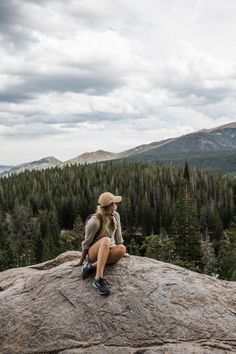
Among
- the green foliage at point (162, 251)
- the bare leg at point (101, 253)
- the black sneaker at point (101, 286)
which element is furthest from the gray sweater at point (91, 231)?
the green foliage at point (162, 251)

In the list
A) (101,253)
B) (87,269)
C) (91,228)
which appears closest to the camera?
(101,253)

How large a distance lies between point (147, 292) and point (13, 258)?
96.6 metres

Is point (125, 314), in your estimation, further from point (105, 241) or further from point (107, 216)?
point (107, 216)

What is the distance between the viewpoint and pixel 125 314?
15211 millimetres

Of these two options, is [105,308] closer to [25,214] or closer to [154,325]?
[154,325]

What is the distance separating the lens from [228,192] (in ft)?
639

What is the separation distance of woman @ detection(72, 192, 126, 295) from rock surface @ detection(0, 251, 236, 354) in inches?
18.0

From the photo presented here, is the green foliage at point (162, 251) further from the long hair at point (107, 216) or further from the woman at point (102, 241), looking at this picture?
the long hair at point (107, 216)

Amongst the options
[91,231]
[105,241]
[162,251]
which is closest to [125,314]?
[105,241]

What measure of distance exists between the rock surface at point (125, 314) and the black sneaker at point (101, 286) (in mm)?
241

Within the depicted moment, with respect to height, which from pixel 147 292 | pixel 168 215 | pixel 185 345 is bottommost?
pixel 168 215

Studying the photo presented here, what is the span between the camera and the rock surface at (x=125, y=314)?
14422 mm

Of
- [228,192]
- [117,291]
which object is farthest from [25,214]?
[117,291]

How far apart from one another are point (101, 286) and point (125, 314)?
133 cm
